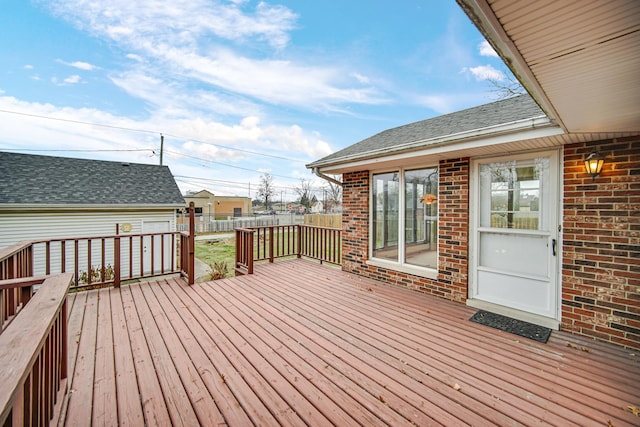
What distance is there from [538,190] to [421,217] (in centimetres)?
162

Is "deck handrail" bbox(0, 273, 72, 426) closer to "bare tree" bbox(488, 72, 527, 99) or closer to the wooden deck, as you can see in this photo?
the wooden deck

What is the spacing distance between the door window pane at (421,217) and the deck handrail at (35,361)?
437 cm

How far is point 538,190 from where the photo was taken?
3346mm

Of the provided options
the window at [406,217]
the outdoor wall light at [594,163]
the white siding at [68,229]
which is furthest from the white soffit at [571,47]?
the white siding at [68,229]

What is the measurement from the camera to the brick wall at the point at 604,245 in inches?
107

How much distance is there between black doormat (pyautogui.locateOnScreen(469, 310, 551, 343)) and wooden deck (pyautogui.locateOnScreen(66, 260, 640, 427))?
0.37 feet

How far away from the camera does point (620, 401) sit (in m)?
1.99

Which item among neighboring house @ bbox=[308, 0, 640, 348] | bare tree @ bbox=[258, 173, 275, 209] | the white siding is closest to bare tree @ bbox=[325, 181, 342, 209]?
bare tree @ bbox=[258, 173, 275, 209]

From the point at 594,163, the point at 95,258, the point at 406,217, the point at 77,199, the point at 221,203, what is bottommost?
the point at 95,258

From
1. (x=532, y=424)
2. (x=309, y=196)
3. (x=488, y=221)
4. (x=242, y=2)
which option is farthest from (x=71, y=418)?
(x=309, y=196)

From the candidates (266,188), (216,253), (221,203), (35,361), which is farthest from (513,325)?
(266,188)

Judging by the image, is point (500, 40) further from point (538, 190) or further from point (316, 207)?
point (316, 207)

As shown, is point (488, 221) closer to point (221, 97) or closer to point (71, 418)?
point (71, 418)

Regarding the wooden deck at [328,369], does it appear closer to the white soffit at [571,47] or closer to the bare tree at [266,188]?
the white soffit at [571,47]
